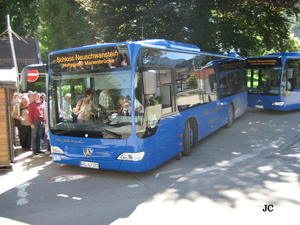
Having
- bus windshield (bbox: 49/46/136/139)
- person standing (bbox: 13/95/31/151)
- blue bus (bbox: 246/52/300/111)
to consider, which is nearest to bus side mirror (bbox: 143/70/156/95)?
bus windshield (bbox: 49/46/136/139)

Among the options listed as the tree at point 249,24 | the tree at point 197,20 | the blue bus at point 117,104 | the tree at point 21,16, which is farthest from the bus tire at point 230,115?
the tree at point 21,16

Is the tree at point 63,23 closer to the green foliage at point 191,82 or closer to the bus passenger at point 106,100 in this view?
the green foliage at point 191,82

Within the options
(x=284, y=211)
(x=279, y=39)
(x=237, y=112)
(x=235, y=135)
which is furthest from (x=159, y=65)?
(x=279, y=39)

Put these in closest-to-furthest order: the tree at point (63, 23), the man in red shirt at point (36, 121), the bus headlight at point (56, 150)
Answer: the bus headlight at point (56, 150) < the man in red shirt at point (36, 121) < the tree at point (63, 23)

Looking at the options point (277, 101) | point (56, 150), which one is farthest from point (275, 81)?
point (56, 150)

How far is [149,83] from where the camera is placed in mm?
6297

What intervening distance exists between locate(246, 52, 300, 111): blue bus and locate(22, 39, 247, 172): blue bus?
8.90 m

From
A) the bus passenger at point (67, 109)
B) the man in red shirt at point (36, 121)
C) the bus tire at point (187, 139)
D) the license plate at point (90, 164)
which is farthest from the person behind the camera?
the man in red shirt at point (36, 121)

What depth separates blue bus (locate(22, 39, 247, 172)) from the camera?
632 cm

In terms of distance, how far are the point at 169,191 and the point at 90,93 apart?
254 cm

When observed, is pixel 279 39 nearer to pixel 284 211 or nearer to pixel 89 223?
pixel 284 211

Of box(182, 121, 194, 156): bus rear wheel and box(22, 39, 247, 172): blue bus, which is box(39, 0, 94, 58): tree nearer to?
box(22, 39, 247, 172): blue bus

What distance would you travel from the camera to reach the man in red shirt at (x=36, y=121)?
9.16 m

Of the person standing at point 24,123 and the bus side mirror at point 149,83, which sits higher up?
the bus side mirror at point 149,83
